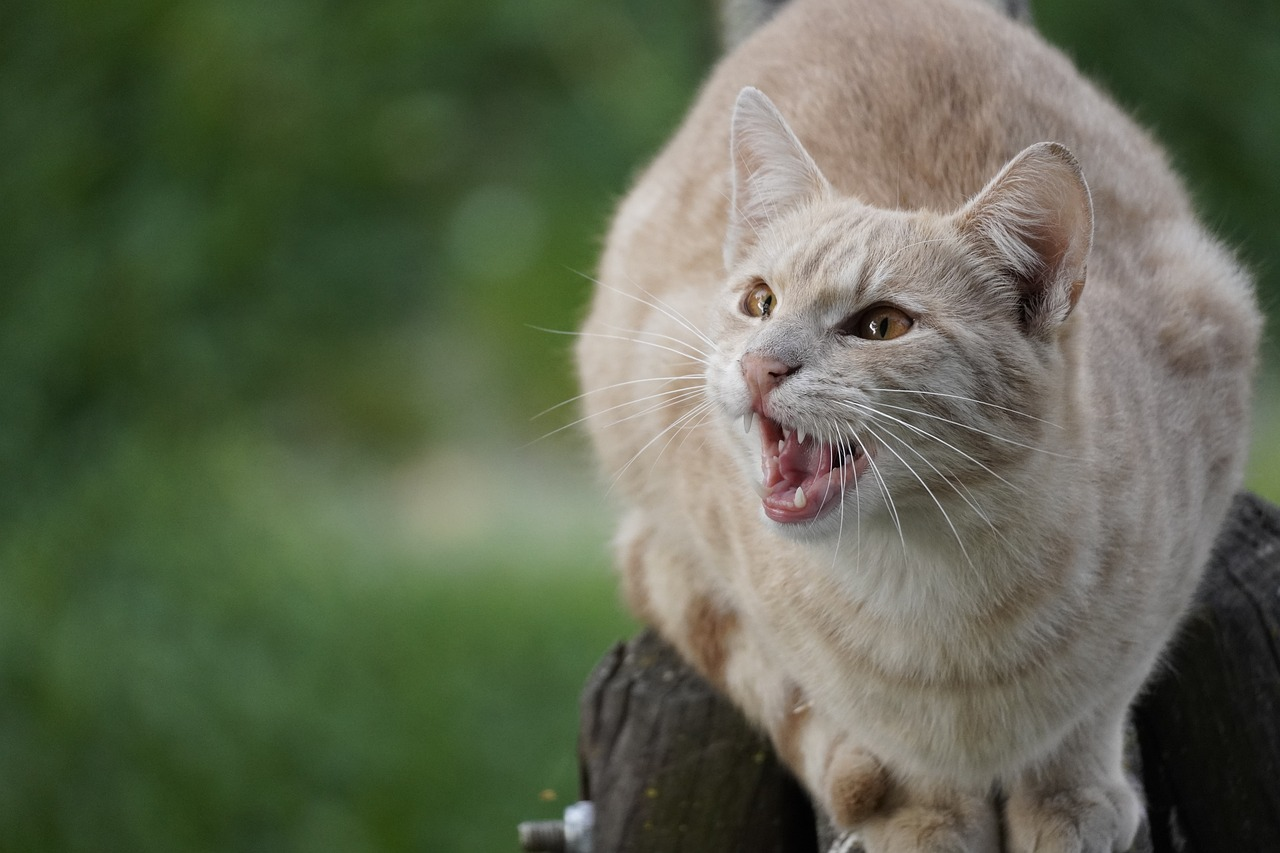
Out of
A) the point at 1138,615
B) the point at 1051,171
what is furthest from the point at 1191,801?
the point at 1051,171

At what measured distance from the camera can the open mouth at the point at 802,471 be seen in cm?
181

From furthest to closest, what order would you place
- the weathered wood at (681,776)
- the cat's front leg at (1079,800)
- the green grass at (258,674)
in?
the green grass at (258,674) → the weathered wood at (681,776) → the cat's front leg at (1079,800)

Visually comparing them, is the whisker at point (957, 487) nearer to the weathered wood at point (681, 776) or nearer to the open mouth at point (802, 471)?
the open mouth at point (802, 471)

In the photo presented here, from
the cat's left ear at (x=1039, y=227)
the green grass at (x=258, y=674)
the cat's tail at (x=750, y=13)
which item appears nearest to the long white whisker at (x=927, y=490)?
the cat's left ear at (x=1039, y=227)

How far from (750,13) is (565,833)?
2.16 meters

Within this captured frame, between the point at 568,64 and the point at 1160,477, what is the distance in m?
5.37

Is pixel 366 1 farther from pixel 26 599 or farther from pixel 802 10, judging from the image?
pixel 802 10

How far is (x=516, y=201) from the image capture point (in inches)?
284

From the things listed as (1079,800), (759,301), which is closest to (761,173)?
(759,301)

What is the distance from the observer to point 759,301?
2037 millimetres

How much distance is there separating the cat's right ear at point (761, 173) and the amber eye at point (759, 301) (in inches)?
5.9

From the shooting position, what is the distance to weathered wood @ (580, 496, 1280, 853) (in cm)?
226

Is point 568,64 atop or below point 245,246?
atop

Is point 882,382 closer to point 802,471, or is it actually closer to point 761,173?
point 802,471
